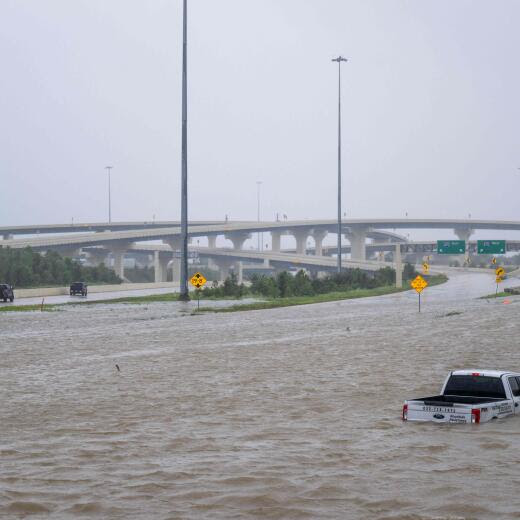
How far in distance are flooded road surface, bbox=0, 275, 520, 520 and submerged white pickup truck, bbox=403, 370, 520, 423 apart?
21 cm

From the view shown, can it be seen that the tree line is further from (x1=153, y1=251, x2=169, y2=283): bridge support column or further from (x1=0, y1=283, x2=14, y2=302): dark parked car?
(x1=153, y1=251, x2=169, y2=283): bridge support column

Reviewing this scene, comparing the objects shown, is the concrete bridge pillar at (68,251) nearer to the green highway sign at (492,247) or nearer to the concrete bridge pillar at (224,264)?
the concrete bridge pillar at (224,264)

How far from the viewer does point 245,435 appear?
53.9ft

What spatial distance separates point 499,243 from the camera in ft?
369

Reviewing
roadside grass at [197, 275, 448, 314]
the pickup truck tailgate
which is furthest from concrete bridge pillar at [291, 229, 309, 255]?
the pickup truck tailgate

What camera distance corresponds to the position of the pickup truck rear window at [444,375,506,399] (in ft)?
58.0

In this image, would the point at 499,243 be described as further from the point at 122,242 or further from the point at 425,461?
the point at 425,461

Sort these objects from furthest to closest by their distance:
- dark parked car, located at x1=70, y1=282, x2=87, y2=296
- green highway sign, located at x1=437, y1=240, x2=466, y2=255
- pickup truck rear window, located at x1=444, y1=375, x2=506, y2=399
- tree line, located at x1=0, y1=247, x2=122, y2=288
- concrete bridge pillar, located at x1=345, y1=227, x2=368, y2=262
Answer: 1. concrete bridge pillar, located at x1=345, y1=227, x2=368, y2=262
2. green highway sign, located at x1=437, y1=240, x2=466, y2=255
3. tree line, located at x1=0, y1=247, x2=122, y2=288
4. dark parked car, located at x1=70, y1=282, x2=87, y2=296
5. pickup truck rear window, located at x1=444, y1=375, x2=506, y2=399

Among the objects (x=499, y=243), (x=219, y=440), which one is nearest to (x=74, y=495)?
(x=219, y=440)

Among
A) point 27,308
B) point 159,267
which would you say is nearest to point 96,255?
point 159,267

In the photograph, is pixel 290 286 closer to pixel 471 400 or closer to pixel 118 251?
pixel 471 400

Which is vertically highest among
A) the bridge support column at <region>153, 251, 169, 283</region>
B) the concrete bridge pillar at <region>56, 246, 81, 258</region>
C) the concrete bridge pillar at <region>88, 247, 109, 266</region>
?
the concrete bridge pillar at <region>56, 246, 81, 258</region>

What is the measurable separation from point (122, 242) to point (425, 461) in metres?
143

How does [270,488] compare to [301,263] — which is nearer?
[270,488]
